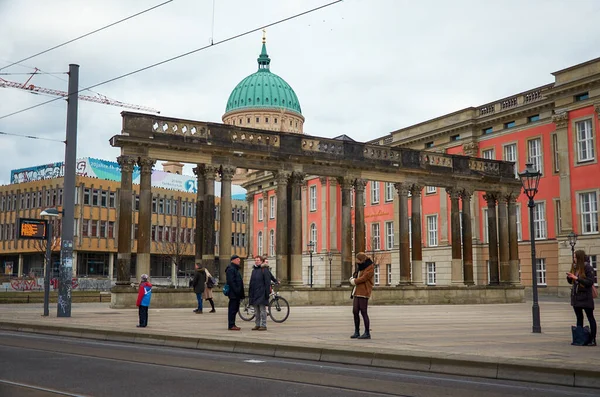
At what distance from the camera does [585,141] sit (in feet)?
167

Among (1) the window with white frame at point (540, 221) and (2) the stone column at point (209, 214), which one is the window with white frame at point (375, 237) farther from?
(2) the stone column at point (209, 214)

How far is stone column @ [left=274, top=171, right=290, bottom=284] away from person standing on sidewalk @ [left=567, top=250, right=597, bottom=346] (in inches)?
801

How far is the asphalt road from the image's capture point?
8.56 metres

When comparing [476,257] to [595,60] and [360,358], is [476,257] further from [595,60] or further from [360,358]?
[360,358]

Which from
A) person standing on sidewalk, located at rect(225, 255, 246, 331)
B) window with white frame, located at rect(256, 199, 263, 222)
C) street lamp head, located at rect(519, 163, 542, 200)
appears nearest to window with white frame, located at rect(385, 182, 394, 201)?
window with white frame, located at rect(256, 199, 263, 222)

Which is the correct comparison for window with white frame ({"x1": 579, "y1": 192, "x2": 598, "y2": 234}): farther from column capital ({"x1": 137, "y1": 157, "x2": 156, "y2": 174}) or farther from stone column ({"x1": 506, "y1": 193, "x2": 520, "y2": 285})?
column capital ({"x1": 137, "y1": 157, "x2": 156, "y2": 174})

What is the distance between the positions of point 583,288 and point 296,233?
69.3 ft

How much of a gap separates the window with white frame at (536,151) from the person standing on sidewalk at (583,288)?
44456 millimetres

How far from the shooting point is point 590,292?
1367cm

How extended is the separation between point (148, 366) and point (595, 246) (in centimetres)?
4516

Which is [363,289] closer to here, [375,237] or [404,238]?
[404,238]

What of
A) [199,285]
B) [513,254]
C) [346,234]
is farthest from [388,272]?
[199,285]

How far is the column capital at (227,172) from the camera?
31734 mm

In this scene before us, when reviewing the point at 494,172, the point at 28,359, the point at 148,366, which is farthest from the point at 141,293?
the point at 494,172
